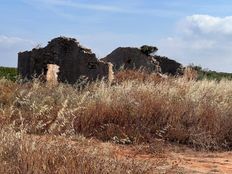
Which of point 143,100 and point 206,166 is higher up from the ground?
point 143,100

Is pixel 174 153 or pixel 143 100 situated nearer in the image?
pixel 174 153

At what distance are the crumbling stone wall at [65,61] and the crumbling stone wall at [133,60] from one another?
16.0ft

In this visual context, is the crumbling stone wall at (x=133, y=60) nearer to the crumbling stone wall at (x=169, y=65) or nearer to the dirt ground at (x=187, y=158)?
the crumbling stone wall at (x=169, y=65)

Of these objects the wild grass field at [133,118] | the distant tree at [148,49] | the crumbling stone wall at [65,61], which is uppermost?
the distant tree at [148,49]

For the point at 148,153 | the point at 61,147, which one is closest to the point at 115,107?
the point at 148,153

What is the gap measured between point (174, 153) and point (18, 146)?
198 inches

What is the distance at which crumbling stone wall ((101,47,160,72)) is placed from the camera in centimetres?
2412

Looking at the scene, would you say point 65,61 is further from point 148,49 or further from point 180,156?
point 180,156

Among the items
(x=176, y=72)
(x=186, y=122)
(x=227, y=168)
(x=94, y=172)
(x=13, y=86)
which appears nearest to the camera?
(x=94, y=172)

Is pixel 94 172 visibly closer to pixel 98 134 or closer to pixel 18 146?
pixel 18 146

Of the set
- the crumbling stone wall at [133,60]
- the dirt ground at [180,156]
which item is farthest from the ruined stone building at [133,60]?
the dirt ground at [180,156]

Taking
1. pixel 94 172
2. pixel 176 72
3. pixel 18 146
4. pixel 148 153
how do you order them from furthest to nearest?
1. pixel 176 72
2. pixel 148 153
3. pixel 18 146
4. pixel 94 172

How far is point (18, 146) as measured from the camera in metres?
5.94

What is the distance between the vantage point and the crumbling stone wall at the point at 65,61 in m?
18.8
